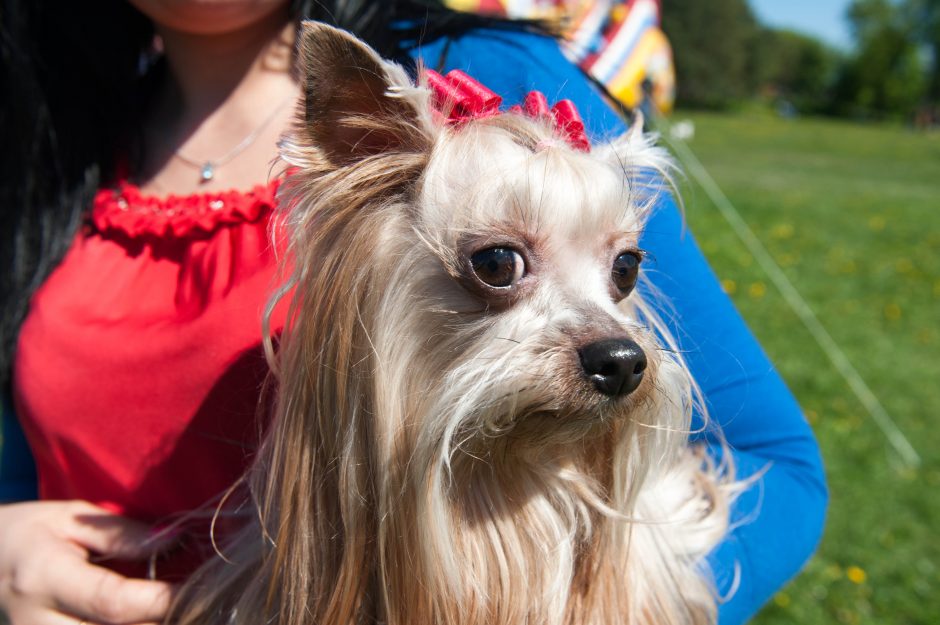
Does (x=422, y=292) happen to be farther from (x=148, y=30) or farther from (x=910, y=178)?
(x=910, y=178)

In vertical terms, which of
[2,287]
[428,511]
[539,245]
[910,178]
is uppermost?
[539,245]

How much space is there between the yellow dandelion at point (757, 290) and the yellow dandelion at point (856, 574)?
13.8ft

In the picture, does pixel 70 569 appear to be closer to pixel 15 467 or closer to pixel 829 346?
pixel 15 467

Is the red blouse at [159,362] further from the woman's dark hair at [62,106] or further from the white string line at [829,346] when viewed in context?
the white string line at [829,346]

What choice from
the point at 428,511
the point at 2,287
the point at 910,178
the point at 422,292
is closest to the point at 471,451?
the point at 428,511

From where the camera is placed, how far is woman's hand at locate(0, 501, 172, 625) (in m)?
1.40

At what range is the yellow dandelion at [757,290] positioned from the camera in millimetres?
8266

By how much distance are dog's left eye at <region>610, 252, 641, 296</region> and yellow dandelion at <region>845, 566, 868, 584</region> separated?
372 centimetres

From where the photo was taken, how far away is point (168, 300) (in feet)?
5.11

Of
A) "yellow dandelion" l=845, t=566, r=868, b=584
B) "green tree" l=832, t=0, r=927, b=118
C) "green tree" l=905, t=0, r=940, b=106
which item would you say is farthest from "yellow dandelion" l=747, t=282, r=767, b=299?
"green tree" l=832, t=0, r=927, b=118

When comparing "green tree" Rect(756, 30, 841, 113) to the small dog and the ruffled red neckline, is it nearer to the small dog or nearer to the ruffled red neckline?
the ruffled red neckline

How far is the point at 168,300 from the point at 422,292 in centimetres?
63

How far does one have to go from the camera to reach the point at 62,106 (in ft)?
6.49

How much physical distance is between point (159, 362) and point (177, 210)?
316 millimetres
